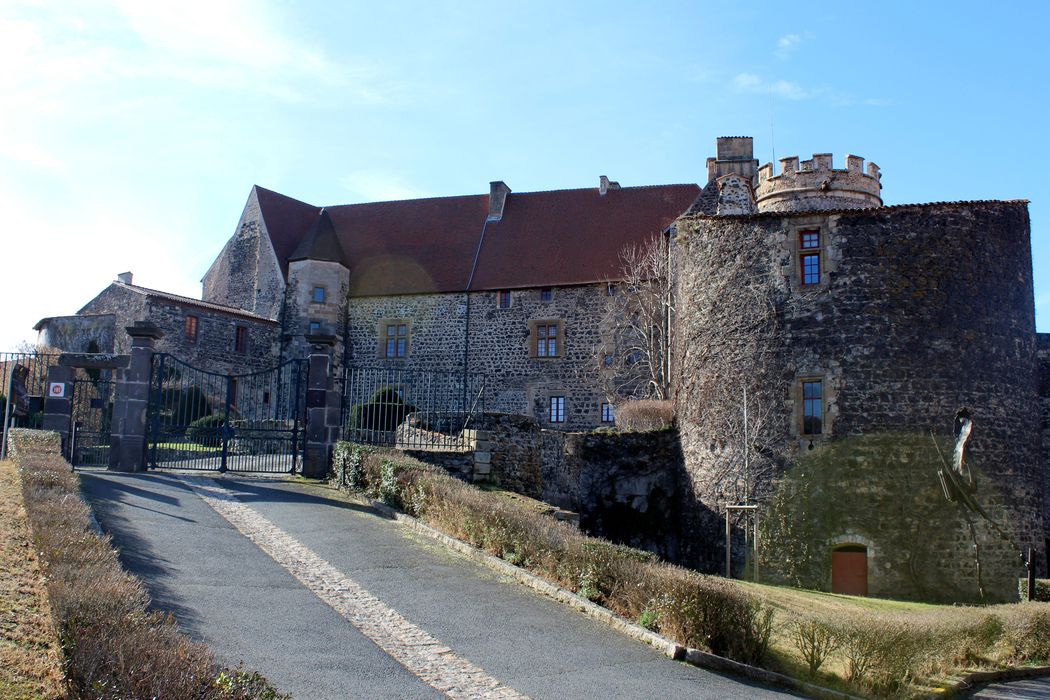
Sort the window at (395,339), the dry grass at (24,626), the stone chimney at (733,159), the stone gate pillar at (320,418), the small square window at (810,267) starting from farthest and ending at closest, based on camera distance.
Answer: the window at (395,339) → the stone chimney at (733,159) → the small square window at (810,267) → the stone gate pillar at (320,418) → the dry grass at (24,626)

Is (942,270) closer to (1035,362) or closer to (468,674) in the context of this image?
(1035,362)

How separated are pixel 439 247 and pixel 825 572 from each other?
2028cm

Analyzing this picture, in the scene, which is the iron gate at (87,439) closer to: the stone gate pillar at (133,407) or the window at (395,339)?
the stone gate pillar at (133,407)

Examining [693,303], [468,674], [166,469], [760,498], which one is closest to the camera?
[468,674]

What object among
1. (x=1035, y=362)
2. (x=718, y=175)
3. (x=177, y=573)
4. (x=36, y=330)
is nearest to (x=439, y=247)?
(x=718, y=175)

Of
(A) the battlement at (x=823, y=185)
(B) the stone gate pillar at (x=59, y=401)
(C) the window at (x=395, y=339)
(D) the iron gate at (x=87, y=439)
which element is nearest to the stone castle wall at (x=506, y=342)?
(C) the window at (x=395, y=339)

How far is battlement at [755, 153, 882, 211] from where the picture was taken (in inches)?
890

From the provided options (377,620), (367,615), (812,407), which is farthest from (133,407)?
(812,407)

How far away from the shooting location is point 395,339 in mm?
33688

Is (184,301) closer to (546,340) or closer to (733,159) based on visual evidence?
(546,340)

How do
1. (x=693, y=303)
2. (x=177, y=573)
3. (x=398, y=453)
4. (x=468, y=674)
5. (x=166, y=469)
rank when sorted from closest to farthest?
(x=468, y=674) < (x=177, y=573) < (x=398, y=453) < (x=166, y=469) < (x=693, y=303)

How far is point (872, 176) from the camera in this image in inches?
905

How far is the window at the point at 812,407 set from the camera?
18.5 m

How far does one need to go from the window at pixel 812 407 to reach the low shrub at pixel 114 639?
43.8 feet
